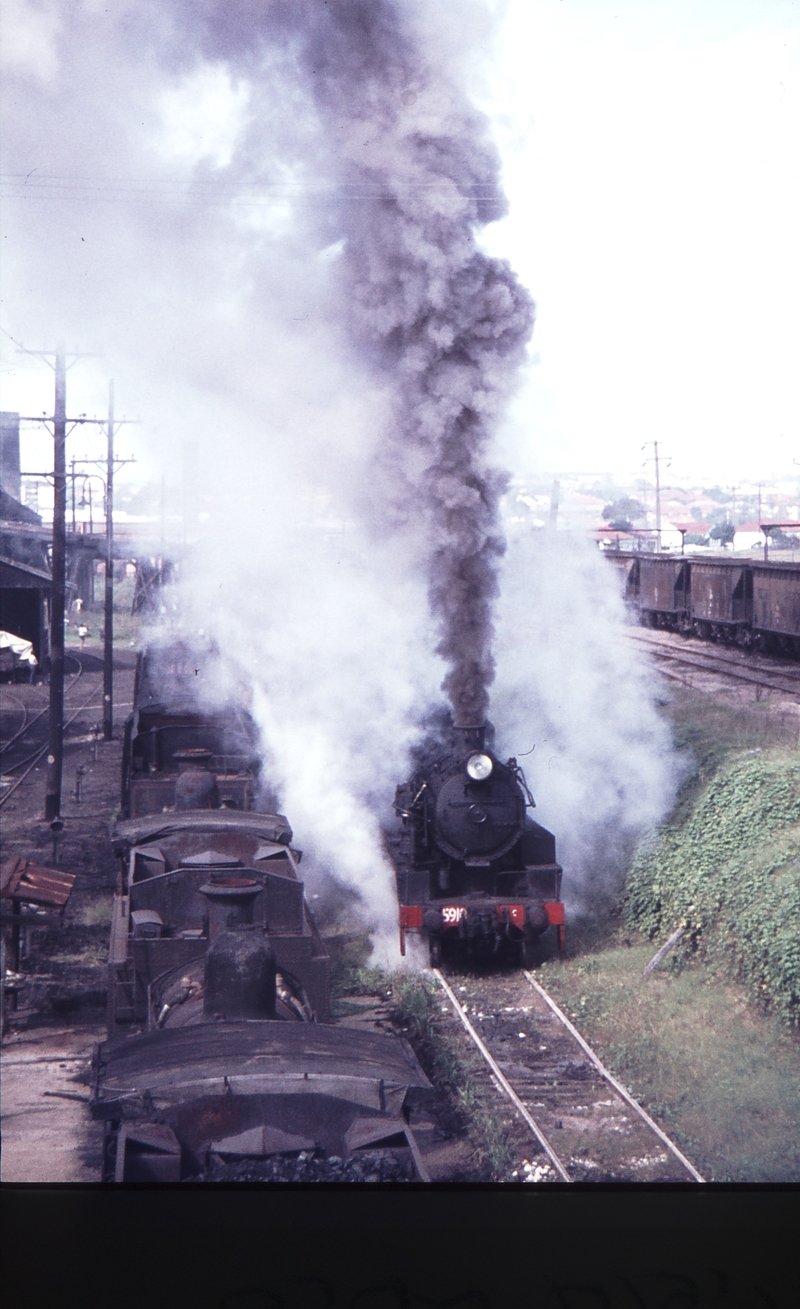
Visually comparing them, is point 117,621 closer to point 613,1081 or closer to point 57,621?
point 57,621

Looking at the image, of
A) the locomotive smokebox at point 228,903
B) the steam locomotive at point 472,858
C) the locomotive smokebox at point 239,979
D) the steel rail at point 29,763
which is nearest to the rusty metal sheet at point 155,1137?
the locomotive smokebox at point 239,979

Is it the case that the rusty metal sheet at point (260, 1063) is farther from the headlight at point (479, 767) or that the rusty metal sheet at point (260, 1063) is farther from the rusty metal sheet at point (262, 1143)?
the headlight at point (479, 767)

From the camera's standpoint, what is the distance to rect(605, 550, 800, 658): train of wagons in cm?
2022

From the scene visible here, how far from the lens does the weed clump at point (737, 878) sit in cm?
912

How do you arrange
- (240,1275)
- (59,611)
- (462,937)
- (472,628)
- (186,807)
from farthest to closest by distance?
1. (59,611)
2. (186,807)
3. (472,628)
4. (462,937)
5. (240,1275)

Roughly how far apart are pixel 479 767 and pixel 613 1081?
9.78ft

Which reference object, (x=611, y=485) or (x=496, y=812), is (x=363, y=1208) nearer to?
(x=496, y=812)

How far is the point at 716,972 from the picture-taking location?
9930 mm

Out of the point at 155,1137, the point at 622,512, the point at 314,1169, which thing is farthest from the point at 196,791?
A: the point at 622,512

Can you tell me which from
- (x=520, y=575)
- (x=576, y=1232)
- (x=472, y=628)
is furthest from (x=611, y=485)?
(x=576, y=1232)

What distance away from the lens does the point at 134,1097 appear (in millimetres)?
4883

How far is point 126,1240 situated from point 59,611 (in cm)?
1298

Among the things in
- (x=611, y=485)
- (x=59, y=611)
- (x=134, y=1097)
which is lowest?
(x=134, y=1097)

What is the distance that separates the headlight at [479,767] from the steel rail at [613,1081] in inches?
81.3
